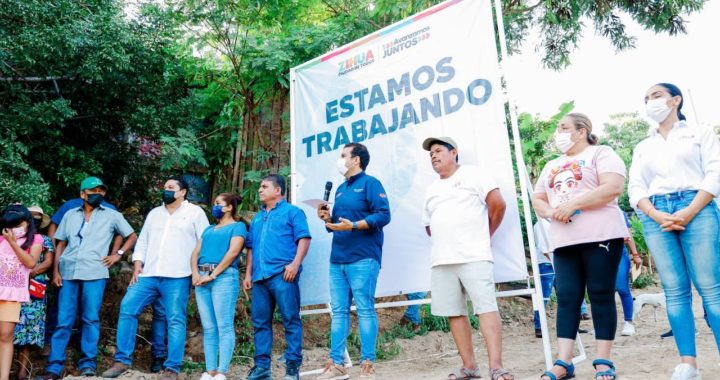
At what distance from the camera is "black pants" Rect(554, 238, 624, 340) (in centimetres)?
329

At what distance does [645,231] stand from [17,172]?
4698mm

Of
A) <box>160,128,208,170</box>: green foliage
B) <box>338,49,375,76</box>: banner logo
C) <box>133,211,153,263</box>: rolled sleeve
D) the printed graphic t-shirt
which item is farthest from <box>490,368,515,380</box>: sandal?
<box>160,128,208,170</box>: green foliage

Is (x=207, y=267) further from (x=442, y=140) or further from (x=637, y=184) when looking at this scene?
(x=637, y=184)

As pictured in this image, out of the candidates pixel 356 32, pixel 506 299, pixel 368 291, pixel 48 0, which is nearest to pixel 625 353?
pixel 368 291

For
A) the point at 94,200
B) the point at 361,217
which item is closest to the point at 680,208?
the point at 361,217

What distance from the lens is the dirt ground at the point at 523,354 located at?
12.3 ft

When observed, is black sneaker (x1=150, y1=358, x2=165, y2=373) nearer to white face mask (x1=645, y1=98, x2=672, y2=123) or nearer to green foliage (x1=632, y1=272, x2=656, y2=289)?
white face mask (x1=645, y1=98, x2=672, y2=123)

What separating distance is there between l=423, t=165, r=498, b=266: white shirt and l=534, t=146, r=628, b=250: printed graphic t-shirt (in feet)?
1.39

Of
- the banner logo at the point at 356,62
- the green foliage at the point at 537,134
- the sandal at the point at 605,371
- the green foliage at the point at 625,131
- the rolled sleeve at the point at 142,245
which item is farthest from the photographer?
the green foliage at the point at 625,131

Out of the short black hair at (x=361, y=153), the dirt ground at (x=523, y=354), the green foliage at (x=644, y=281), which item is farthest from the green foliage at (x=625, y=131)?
the short black hair at (x=361, y=153)

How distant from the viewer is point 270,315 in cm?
438

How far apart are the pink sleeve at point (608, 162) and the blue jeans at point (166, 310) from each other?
10.7 feet

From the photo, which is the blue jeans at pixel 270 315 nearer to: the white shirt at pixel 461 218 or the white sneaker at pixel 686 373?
the white shirt at pixel 461 218

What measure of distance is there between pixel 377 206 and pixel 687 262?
6.61 ft
